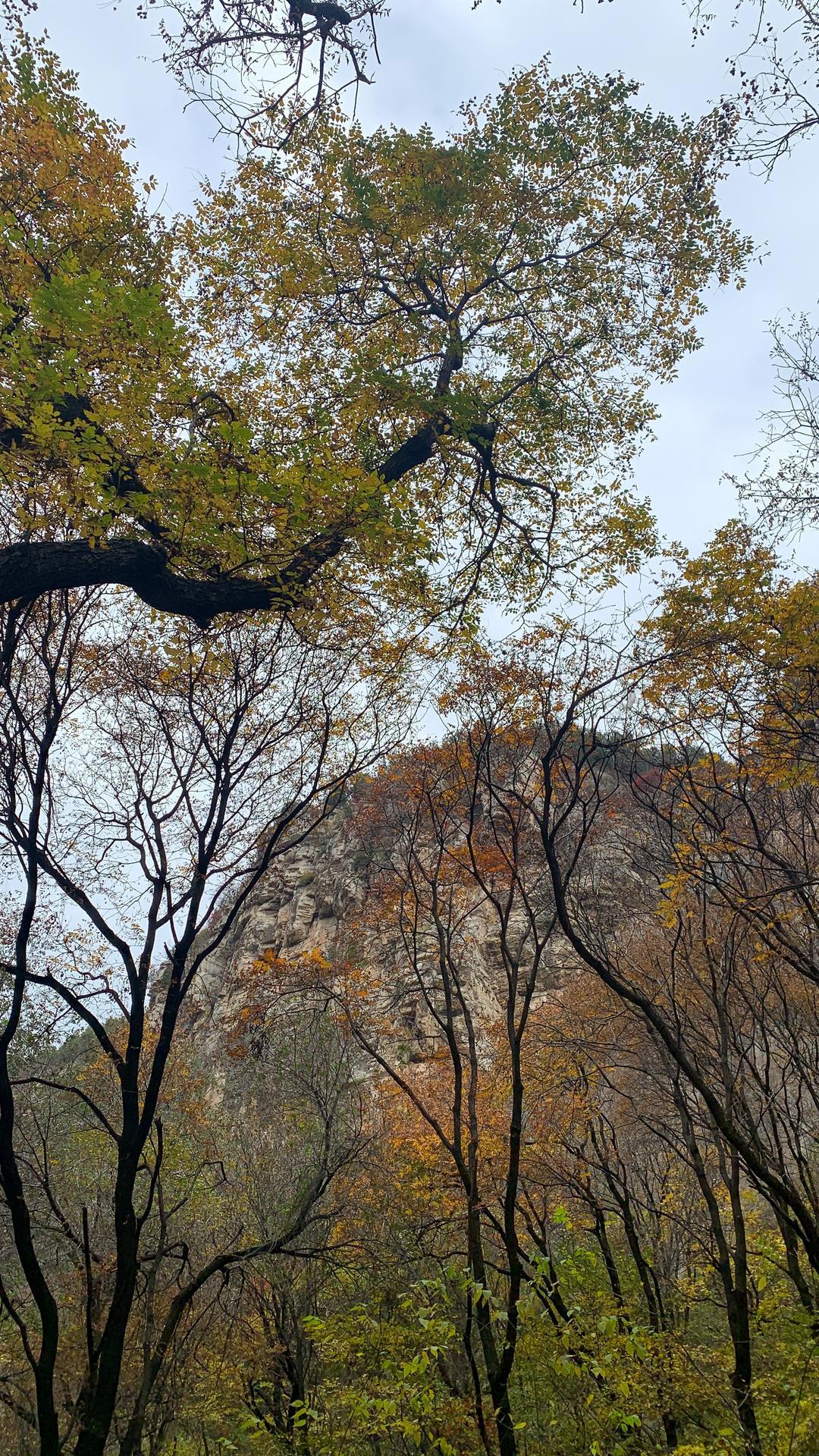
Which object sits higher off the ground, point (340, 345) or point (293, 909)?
point (293, 909)

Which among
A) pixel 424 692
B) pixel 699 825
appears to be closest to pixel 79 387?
pixel 424 692

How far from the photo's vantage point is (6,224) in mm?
3732

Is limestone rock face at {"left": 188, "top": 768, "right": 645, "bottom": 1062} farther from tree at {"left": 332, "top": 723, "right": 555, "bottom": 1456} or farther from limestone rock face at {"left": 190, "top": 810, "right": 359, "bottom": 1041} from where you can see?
tree at {"left": 332, "top": 723, "right": 555, "bottom": 1456}

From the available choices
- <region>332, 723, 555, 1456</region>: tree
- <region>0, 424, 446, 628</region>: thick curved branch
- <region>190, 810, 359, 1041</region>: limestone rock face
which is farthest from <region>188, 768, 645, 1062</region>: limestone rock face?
<region>0, 424, 446, 628</region>: thick curved branch

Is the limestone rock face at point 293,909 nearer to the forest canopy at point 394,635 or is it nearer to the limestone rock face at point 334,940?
the limestone rock face at point 334,940

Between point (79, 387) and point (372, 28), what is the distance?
209 cm

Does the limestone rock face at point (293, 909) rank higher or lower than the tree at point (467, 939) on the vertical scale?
higher

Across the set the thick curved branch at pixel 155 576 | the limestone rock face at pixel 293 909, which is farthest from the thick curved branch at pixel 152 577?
the limestone rock face at pixel 293 909

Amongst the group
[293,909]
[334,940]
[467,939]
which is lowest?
[467,939]

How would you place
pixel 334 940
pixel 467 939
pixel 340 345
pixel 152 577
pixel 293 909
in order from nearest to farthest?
pixel 152 577 < pixel 340 345 < pixel 467 939 < pixel 334 940 < pixel 293 909

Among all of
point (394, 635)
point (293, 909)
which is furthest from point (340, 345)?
point (293, 909)

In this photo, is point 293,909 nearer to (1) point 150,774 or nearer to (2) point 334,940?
(2) point 334,940

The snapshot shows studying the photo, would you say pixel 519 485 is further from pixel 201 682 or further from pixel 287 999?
pixel 287 999

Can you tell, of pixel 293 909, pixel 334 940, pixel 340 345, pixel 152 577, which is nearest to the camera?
pixel 152 577
